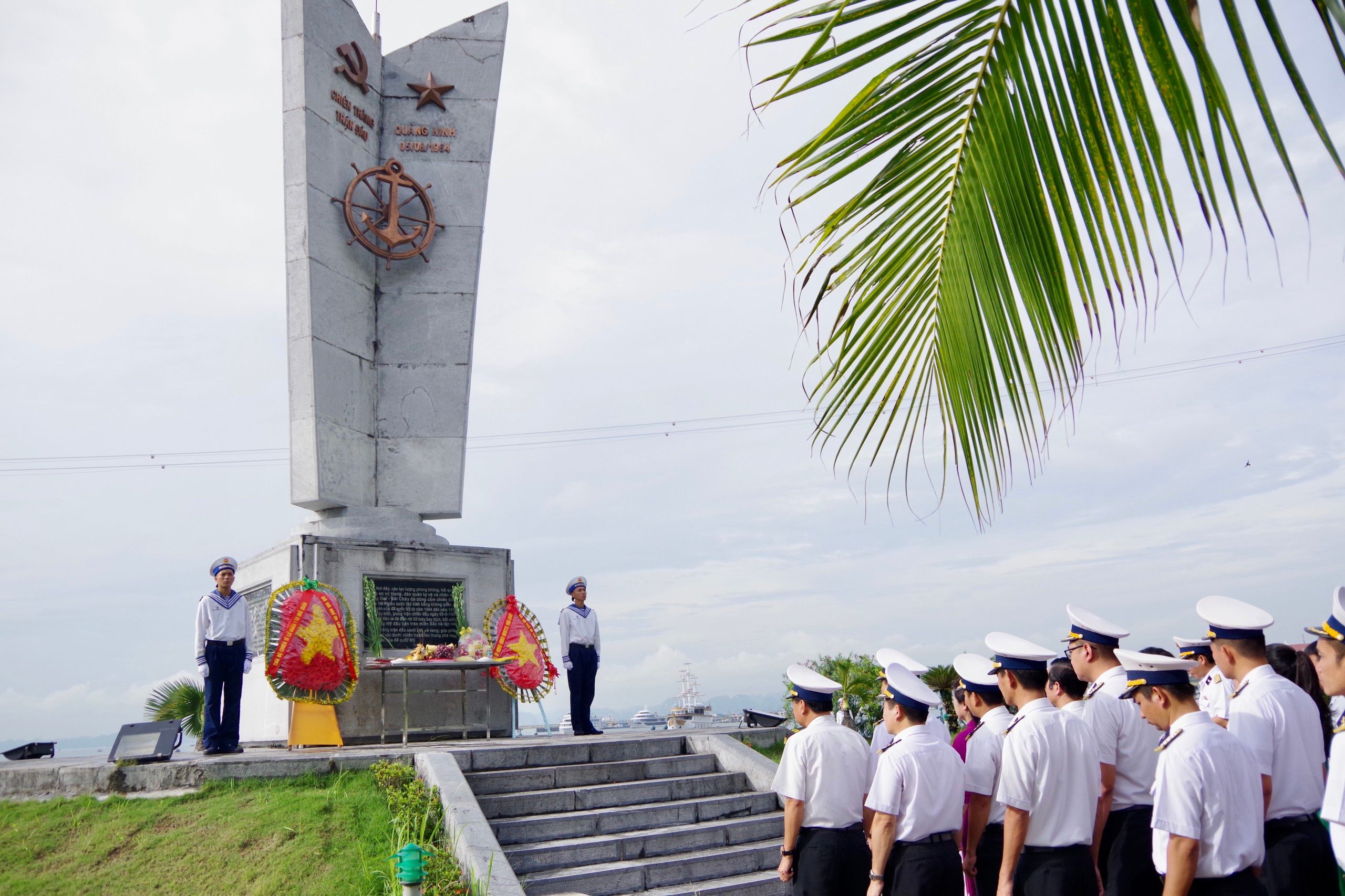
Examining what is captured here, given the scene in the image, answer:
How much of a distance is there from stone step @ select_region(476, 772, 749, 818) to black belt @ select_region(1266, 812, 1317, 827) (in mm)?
5148

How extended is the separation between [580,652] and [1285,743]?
761 centimetres

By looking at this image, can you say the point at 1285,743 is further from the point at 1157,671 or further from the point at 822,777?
the point at 822,777

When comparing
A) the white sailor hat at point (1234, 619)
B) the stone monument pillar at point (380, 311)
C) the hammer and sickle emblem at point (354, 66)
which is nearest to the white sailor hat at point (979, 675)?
the white sailor hat at point (1234, 619)

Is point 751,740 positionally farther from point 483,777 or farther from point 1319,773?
point 1319,773

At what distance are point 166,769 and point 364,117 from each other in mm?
7925

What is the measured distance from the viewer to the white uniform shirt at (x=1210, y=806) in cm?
340

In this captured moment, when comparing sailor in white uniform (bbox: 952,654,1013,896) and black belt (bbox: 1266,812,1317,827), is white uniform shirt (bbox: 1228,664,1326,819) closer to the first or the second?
black belt (bbox: 1266,812,1317,827)

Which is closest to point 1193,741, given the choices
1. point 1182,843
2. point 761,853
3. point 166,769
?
point 1182,843

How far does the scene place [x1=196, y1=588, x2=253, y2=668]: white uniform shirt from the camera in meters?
8.82

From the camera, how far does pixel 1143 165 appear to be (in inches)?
56.4

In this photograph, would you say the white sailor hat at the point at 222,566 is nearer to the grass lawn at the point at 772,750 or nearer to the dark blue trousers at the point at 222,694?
the dark blue trousers at the point at 222,694

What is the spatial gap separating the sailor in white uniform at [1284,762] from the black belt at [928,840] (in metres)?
1.29

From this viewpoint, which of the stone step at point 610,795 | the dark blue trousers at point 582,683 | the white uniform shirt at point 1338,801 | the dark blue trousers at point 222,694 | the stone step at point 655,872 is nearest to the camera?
the white uniform shirt at point 1338,801

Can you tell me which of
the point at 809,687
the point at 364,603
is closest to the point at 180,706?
the point at 364,603
